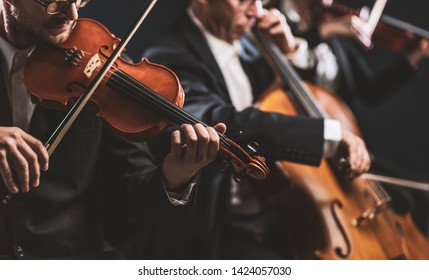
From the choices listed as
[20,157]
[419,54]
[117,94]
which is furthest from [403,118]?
[20,157]

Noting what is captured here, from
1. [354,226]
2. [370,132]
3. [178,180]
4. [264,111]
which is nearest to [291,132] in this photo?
[264,111]

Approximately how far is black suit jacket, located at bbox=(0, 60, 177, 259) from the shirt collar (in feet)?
1.20

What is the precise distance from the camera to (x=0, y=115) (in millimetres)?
1161

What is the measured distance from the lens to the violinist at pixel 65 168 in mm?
1078

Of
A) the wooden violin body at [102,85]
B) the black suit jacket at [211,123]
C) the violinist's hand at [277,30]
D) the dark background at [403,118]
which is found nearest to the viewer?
the wooden violin body at [102,85]

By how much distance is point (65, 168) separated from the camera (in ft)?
3.99

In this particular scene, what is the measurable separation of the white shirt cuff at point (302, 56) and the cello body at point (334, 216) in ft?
0.89

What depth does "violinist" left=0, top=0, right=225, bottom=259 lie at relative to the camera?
3.54 ft

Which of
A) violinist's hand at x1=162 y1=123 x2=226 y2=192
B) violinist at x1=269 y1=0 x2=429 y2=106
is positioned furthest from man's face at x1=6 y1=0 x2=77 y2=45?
violinist at x1=269 y1=0 x2=429 y2=106

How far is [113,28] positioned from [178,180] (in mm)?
337

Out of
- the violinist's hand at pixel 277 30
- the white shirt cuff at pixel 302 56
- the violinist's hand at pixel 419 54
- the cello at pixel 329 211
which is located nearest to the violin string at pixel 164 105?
the cello at pixel 329 211

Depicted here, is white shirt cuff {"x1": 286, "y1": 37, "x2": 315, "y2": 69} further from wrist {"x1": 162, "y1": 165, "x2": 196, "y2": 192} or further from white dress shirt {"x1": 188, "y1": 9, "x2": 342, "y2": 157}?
wrist {"x1": 162, "y1": 165, "x2": 196, "y2": 192}

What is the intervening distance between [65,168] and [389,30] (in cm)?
112

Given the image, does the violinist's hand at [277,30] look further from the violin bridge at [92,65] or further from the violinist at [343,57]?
the violin bridge at [92,65]
